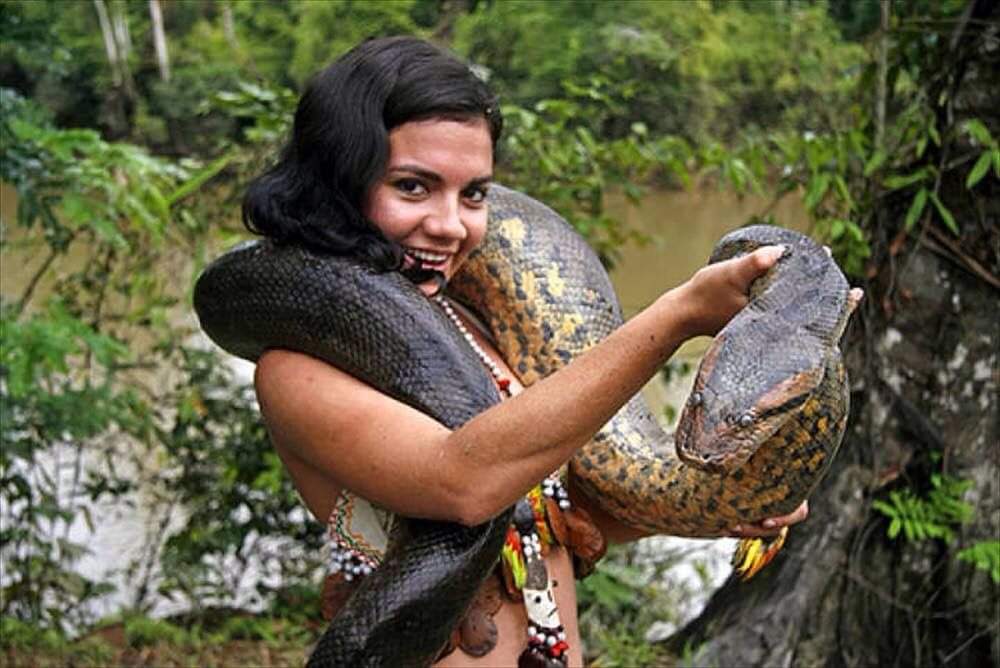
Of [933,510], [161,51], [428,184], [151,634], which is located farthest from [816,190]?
[161,51]

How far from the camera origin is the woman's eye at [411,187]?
5.54 feet

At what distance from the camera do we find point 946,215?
3.29m

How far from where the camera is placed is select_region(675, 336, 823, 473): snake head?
4.35 feet

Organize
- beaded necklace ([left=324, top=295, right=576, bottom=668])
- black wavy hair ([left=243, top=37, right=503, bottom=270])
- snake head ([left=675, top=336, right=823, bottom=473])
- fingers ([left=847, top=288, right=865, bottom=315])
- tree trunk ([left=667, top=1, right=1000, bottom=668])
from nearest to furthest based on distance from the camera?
snake head ([left=675, top=336, right=823, bottom=473]) → fingers ([left=847, top=288, right=865, bottom=315]) → black wavy hair ([left=243, top=37, right=503, bottom=270]) → beaded necklace ([left=324, top=295, right=576, bottom=668]) → tree trunk ([left=667, top=1, right=1000, bottom=668])

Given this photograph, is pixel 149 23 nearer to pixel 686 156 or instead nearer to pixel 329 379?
pixel 686 156

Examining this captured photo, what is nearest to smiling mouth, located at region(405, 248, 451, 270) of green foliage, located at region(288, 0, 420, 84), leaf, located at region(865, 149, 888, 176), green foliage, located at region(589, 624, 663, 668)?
green foliage, located at region(288, 0, 420, 84)

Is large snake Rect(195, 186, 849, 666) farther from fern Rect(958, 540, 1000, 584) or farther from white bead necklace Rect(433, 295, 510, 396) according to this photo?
fern Rect(958, 540, 1000, 584)

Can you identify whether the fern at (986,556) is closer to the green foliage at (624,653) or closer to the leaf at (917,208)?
the leaf at (917,208)

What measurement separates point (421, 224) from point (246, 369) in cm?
440

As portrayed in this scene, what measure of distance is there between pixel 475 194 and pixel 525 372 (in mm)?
439

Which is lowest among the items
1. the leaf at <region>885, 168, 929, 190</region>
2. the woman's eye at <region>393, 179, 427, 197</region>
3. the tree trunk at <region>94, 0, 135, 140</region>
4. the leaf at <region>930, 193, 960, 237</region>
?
the tree trunk at <region>94, 0, 135, 140</region>

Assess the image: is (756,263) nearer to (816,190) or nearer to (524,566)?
(524,566)

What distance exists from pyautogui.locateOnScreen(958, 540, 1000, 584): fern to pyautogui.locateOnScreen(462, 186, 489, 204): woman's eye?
189 centimetres

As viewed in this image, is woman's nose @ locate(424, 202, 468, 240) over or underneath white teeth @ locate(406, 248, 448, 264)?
over
